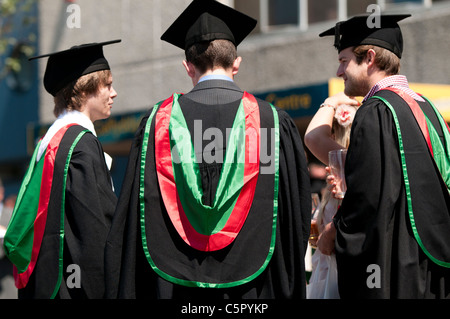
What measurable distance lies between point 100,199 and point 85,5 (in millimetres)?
11076

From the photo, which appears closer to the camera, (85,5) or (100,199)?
(100,199)

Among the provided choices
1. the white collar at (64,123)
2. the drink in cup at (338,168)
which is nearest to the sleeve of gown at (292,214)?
the drink in cup at (338,168)

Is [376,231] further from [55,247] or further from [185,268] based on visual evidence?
[55,247]

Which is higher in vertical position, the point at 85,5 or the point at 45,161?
the point at 85,5

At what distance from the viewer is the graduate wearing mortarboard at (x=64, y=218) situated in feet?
14.0

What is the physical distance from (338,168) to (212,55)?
94cm

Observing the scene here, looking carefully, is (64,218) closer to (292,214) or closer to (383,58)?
(292,214)

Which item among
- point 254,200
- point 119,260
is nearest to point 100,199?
point 119,260

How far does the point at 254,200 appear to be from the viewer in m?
3.63

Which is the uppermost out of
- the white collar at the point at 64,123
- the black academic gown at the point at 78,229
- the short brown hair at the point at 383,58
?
the short brown hair at the point at 383,58

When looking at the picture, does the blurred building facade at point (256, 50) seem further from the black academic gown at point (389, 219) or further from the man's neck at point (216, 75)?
the man's neck at point (216, 75)

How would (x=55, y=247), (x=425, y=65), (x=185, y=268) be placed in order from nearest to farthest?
1. (x=185, y=268)
2. (x=55, y=247)
3. (x=425, y=65)

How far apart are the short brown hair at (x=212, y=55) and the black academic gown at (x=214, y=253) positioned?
0.20 metres

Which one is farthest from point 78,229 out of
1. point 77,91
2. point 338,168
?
point 338,168
